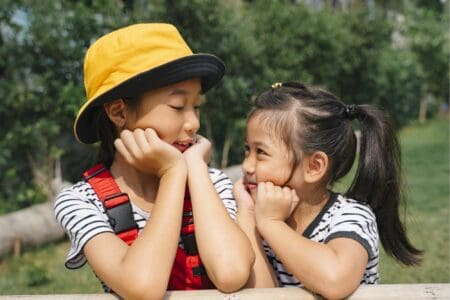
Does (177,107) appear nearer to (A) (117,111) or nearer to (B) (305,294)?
(A) (117,111)

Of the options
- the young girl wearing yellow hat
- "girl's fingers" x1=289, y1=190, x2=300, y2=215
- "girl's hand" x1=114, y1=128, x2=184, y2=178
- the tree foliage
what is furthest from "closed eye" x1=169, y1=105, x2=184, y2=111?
the tree foliage

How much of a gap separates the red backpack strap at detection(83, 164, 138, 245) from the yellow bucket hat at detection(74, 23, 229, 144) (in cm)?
28

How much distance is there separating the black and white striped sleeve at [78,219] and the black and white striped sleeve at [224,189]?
46 cm

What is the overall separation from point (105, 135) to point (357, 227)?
1005 mm

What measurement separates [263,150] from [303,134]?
0.16 metres

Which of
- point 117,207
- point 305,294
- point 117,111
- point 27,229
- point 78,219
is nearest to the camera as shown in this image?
point 305,294

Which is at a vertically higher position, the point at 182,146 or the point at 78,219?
the point at 182,146

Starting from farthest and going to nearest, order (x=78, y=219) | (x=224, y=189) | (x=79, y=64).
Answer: (x=79, y=64)
(x=224, y=189)
(x=78, y=219)

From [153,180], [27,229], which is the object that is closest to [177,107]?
[153,180]

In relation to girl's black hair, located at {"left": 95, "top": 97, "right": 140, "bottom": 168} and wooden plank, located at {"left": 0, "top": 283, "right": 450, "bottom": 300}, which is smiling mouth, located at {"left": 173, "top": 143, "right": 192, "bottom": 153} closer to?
girl's black hair, located at {"left": 95, "top": 97, "right": 140, "bottom": 168}

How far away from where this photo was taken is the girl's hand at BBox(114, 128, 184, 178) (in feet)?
6.50

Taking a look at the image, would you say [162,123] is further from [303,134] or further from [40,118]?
[40,118]

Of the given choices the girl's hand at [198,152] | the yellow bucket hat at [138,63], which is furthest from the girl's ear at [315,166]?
the yellow bucket hat at [138,63]

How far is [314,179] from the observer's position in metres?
2.21
